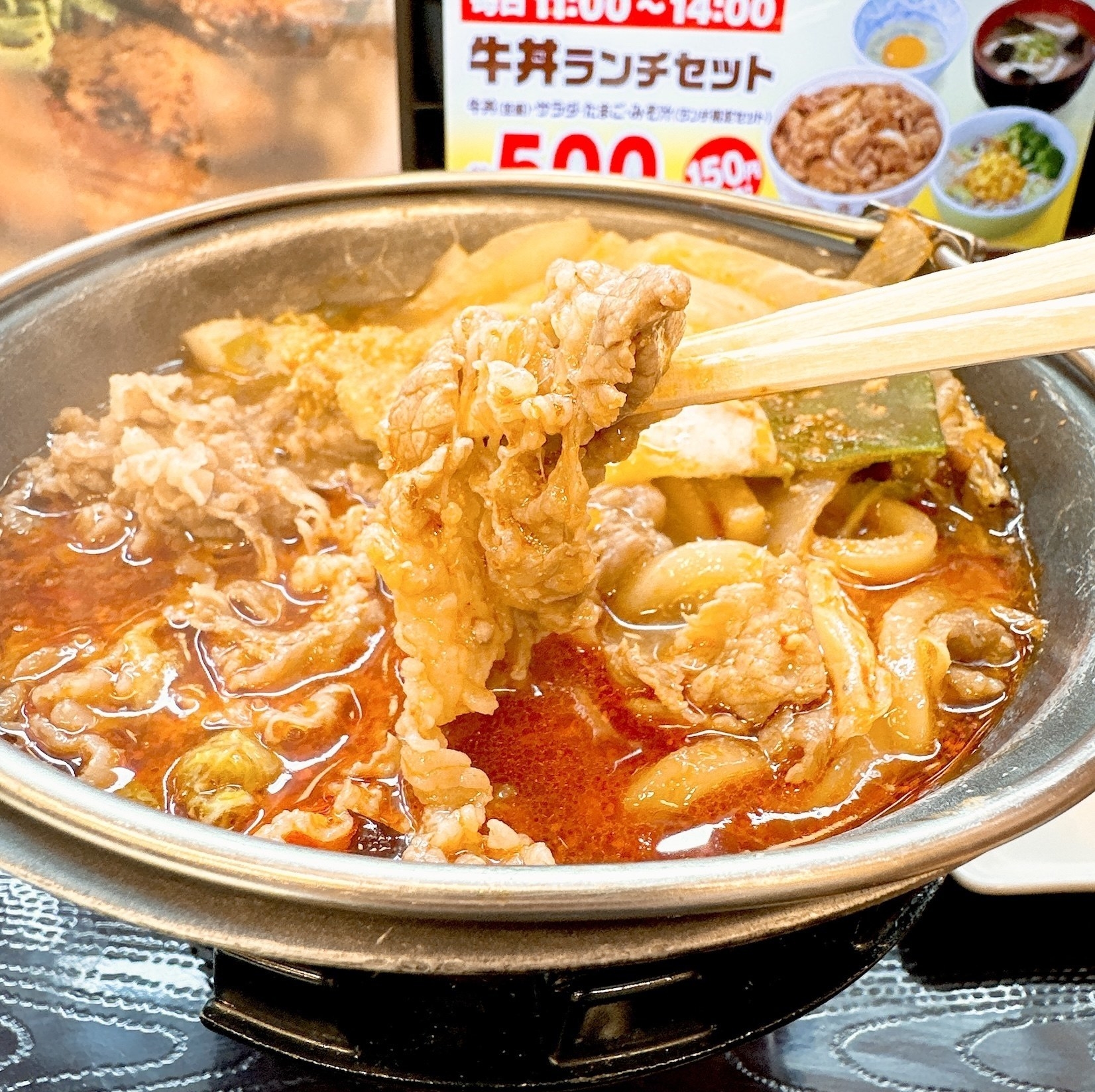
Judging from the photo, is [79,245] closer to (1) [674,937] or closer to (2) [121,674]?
(2) [121,674]

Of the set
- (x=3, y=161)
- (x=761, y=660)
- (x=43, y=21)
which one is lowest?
(x=761, y=660)

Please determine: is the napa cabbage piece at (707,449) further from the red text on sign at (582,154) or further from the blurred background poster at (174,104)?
the blurred background poster at (174,104)

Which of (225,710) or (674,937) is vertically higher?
(674,937)

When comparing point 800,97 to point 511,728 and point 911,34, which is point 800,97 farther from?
point 511,728

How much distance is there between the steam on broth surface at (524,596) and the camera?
163 centimetres

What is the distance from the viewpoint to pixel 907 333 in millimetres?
1498

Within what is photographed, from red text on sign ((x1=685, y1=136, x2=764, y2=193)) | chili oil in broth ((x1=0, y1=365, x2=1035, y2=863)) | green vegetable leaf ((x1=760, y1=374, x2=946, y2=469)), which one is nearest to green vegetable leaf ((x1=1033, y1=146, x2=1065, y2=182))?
red text on sign ((x1=685, y1=136, x2=764, y2=193))

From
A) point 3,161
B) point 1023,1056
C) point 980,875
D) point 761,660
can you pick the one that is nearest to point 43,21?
point 3,161

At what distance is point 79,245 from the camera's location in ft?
8.21

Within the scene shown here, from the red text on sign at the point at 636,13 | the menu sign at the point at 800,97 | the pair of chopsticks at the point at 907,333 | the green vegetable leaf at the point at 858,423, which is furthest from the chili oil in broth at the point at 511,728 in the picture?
the red text on sign at the point at 636,13

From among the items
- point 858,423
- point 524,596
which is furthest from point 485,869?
point 858,423

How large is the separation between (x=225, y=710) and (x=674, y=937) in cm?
102

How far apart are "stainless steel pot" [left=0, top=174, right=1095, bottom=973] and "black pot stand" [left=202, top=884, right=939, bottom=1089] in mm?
339

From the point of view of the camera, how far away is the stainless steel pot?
119cm
